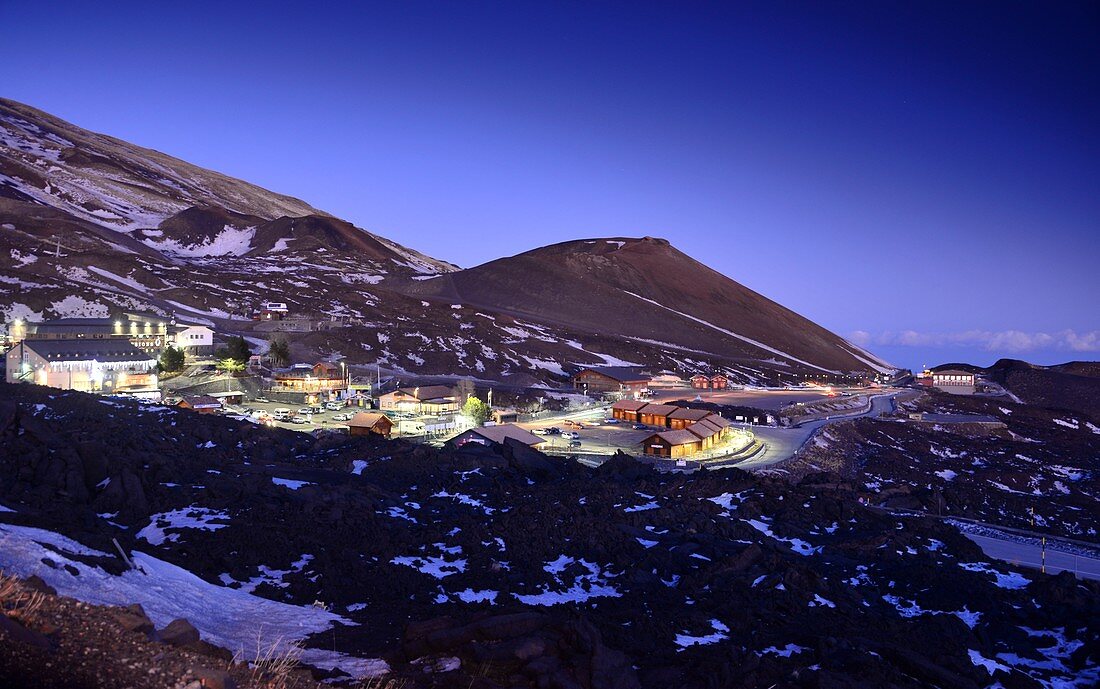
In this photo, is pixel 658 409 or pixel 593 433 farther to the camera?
pixel 658 409

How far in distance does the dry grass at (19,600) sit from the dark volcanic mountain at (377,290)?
65.9 m

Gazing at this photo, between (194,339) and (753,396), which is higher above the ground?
(753,396)

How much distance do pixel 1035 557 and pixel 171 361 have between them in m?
52.6

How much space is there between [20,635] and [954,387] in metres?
109

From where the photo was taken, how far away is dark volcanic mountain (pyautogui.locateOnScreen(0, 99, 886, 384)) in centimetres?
8262

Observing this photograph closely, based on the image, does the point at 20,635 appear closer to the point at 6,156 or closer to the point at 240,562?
the point at 240,562

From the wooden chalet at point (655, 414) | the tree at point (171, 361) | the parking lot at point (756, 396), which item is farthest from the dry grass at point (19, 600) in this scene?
the parking lot at point (756, 396)

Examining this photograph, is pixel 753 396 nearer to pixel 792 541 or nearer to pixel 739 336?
pixel 792 541

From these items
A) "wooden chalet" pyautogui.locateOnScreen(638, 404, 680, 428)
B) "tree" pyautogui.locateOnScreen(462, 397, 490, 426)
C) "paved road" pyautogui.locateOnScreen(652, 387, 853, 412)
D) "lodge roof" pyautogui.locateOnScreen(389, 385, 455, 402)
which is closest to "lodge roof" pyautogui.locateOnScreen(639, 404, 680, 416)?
"wooden chalet" pyautogui.locateOnScreen(638, 404, 680, 428)

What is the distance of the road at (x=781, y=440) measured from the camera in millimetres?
40438

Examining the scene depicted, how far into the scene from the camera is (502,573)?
1316cm

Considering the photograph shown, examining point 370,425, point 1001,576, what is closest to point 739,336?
point 370,425

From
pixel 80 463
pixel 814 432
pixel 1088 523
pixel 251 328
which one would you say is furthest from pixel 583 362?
pixel 80 463

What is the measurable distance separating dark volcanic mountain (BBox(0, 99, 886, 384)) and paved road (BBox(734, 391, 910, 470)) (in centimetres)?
2792
